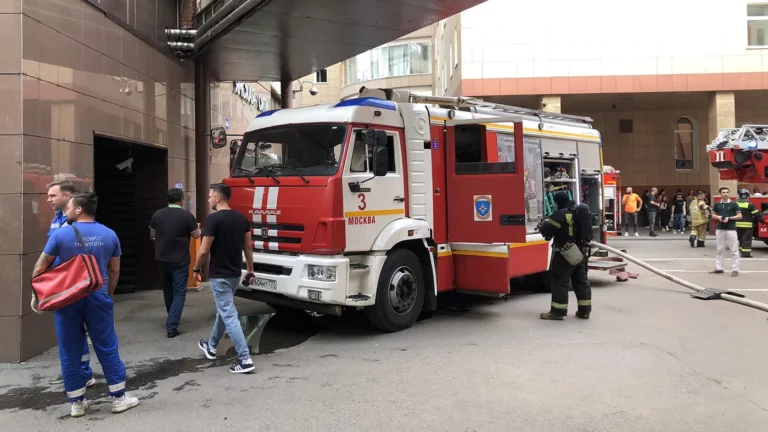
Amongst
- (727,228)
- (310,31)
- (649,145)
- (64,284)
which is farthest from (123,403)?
(649,145)

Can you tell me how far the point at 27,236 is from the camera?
18.4ft

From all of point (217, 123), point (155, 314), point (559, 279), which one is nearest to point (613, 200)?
point (559, 279)

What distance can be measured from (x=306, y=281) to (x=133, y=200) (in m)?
5.15

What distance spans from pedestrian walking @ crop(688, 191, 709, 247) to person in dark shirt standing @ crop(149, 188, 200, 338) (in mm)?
14875

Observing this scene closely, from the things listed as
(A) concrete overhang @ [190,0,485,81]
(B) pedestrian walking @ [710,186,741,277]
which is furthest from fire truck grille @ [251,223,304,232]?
(B) pedestrian walking @ [710,186,741,277]

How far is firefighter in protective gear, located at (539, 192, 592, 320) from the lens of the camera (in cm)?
724

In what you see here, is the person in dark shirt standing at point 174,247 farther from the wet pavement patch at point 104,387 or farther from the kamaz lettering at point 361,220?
the kamaz lettering at point 361,220

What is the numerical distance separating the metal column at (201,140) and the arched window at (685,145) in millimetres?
24614

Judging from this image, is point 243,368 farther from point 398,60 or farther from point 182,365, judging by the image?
point 398,60

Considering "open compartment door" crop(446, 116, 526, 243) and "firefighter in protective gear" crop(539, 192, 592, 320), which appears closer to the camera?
"open compartment door" crop(446, 116, 526, 243)

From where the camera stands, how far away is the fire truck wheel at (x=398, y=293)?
6477 mm

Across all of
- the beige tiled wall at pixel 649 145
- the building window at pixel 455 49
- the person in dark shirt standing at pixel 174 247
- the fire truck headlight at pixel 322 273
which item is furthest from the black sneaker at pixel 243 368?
the beige tiled wall at pixel 649 145

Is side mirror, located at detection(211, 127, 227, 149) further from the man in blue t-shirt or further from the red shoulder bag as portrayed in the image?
the red shoulder bag

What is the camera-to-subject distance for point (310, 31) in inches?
370
